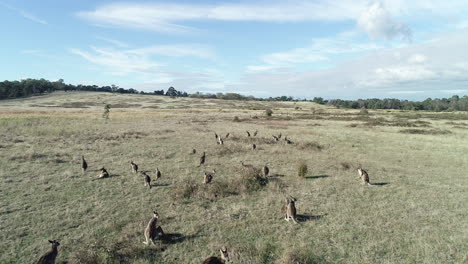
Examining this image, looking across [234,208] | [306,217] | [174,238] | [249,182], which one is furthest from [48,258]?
[249,182]

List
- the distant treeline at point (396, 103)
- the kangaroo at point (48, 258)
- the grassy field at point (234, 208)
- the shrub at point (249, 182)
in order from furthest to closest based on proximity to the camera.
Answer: the distant treeline at point (396, 103)
the shrub at point (249, 182)
the grassy field at point (234, 208)
the kangaroo at point (48, 258)

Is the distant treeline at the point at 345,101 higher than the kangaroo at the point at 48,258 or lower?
higher

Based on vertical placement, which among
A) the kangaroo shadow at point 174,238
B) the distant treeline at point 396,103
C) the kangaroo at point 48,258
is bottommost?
the kangaroo shadow at point 174,238

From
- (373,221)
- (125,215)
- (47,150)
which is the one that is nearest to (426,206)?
(373,221)

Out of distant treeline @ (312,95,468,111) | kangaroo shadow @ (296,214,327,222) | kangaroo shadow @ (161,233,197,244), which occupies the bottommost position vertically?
kangaroo shadow @ (161,233,197,244)

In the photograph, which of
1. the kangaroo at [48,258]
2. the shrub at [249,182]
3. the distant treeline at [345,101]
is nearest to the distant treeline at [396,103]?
the distant treeline at [345,101]

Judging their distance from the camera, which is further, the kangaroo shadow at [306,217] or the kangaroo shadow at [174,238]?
the kangaroo shadow at [306,217]

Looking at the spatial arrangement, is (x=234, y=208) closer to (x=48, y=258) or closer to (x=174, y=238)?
(x=174, y=238)

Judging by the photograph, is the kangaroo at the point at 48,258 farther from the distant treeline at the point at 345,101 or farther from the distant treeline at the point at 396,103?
the distant treeline at the point at 396,103

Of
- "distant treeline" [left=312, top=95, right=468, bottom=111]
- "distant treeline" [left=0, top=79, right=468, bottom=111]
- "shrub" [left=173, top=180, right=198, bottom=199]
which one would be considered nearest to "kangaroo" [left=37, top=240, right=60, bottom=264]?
"shrub" [left=173, top=180, right=198, bottom=199]

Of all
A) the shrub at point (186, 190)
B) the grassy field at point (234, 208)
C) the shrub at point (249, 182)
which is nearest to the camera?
the grassy field at point (234, 208)

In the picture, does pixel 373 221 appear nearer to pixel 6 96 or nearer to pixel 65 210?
pixel 65 210

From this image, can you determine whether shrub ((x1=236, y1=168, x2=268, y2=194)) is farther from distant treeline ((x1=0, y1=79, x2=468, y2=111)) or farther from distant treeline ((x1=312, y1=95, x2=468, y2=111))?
distant treeline ((x1=312, y1=95, x2=468, y2=111))

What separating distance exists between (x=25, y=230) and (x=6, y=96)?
13350 cm
